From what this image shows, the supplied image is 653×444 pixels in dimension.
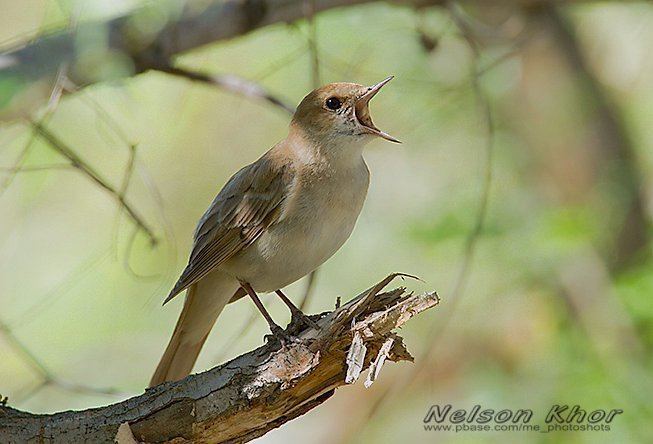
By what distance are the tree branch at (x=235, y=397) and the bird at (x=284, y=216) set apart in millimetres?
492

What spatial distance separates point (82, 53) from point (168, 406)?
6.26 ft

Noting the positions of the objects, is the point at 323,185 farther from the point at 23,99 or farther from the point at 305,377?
the point at 23,99

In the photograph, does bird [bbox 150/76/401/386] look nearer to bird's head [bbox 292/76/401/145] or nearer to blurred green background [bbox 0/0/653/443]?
bird's head [bbox 292/76/401/145]

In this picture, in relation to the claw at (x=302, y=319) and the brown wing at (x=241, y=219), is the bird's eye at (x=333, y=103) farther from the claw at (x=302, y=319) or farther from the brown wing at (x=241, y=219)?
the claw at (x=302, y=319)

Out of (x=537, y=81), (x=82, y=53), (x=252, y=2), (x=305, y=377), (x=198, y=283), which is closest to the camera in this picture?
(x=305, y=377)

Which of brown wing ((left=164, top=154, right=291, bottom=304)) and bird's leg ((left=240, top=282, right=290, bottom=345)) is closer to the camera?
bird's leg ((left=240, top=282, right=290, bottom=345))

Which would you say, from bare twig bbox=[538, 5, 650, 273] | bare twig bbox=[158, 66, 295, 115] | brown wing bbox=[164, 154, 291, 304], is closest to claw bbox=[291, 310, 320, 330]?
brown wing bbox=[164, 154, 291, 304]

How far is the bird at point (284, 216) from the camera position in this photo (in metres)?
3.65

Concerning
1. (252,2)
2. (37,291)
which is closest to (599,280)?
(252,2)

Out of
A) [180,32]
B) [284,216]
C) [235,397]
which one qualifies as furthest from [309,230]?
[180,32]

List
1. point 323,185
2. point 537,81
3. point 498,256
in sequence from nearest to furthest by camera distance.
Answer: point 323,185, point 498,256, point 537,81

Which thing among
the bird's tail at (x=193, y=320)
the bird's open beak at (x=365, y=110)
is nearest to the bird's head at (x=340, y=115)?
the bird's open beak at (x=365, y=110)

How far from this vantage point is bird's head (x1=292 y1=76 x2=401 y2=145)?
382 centimetres

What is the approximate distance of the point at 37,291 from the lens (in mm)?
6680
